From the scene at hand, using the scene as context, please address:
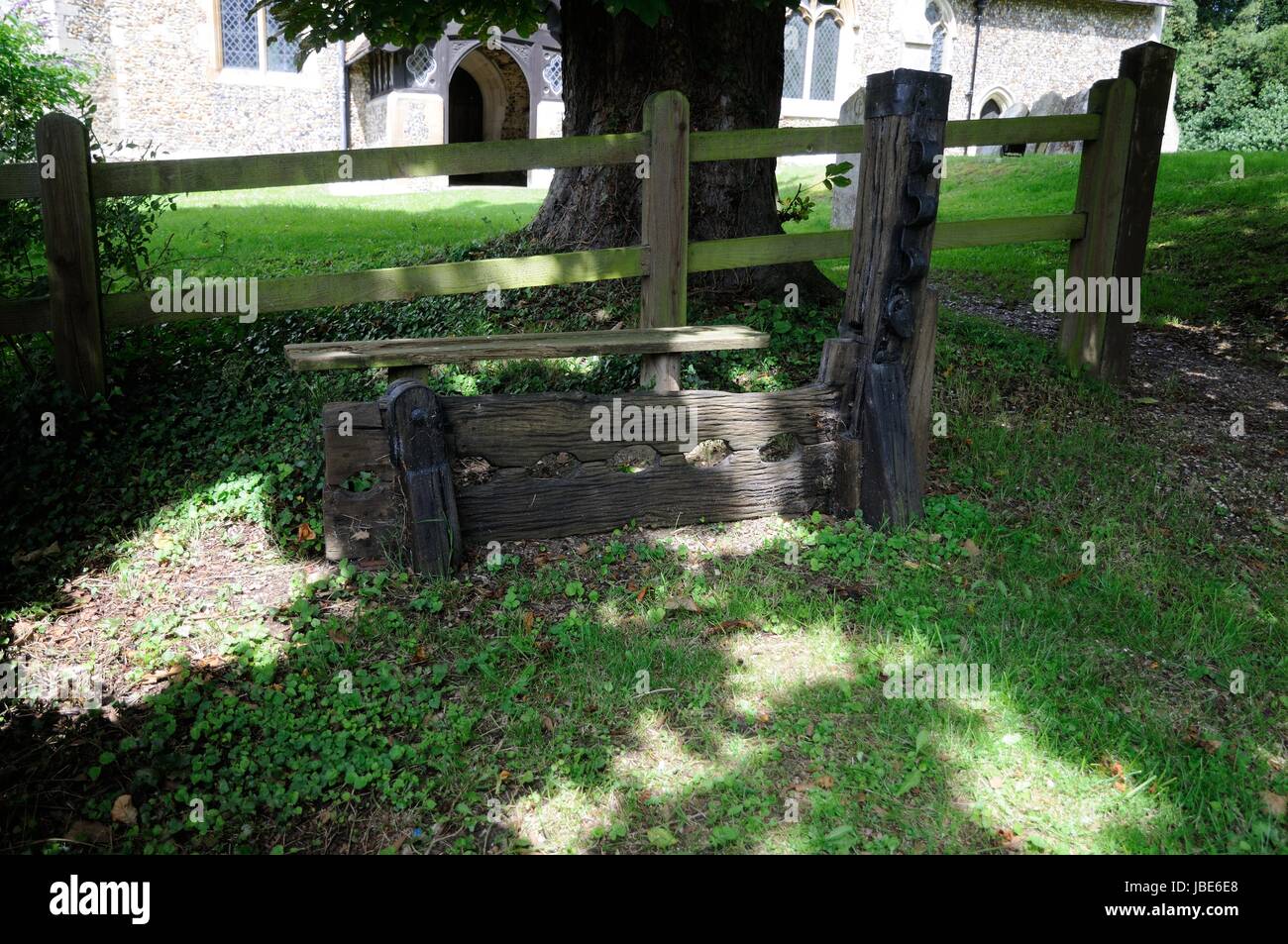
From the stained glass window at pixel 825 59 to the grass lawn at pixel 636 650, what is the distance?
20.4 m

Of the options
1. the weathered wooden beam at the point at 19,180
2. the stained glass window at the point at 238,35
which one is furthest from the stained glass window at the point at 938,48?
the weathered wooden beam at the point at 19,180

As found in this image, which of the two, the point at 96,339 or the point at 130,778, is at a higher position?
the point at 96,339

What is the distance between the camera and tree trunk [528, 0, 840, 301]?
6625mm

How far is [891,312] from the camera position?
4.71 metres

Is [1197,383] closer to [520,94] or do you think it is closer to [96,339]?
[96,339]

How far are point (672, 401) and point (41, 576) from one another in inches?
116

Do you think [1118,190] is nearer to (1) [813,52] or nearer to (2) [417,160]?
(2) [417,160]

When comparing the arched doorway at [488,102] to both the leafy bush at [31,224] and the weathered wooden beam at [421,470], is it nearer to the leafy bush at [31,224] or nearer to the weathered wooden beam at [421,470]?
the leafy bush at [31,224]

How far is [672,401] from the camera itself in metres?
4.67

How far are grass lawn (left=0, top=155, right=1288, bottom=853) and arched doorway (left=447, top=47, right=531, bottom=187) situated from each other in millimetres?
18144

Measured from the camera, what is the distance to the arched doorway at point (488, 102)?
23266 millimetres

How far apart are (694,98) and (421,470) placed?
3.77 meters

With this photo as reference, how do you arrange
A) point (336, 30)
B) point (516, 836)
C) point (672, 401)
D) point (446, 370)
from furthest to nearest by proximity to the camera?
point (336, 30), point (446, 370), point (672, 401), point (516, 836)

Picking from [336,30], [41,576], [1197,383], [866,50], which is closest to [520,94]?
[866,50]
